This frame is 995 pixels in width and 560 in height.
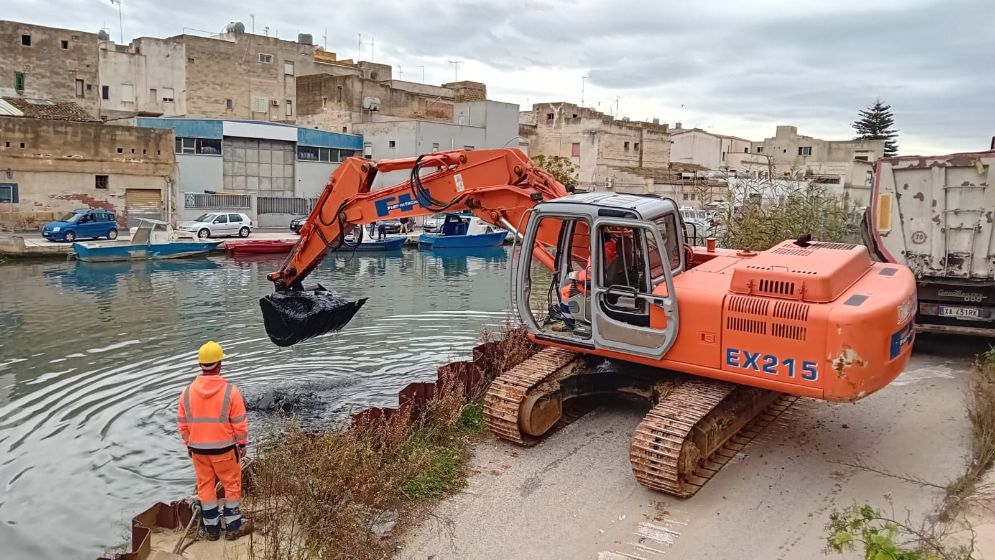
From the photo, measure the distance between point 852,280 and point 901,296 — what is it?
0.50 metres

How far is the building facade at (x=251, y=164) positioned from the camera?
131 feet

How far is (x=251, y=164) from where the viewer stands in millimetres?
42781

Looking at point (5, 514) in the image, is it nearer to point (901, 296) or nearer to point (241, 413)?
point (241, 413)

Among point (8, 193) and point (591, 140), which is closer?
point (8, 193)

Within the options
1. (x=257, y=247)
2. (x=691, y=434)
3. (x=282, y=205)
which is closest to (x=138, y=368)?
(x=691, y=434)

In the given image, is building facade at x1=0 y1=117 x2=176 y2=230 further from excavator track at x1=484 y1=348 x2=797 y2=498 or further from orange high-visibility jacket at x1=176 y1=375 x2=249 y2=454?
orange high-visibility jacket at x1=176 y1=375 x2=249 y2=454

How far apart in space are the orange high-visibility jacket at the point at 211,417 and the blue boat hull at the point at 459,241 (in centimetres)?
2998

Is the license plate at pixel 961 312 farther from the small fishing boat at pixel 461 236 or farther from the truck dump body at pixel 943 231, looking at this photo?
the small fishing boat at pixel 461 236

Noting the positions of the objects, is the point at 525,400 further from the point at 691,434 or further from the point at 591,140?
the point at 591,140

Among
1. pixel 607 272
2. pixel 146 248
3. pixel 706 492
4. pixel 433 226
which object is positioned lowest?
pixel 706 492

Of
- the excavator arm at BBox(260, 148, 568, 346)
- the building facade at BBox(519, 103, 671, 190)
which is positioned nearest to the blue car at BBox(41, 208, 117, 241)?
the excavator arm at BBox(260, 148, 568, 346)

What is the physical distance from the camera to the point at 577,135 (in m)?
58.2

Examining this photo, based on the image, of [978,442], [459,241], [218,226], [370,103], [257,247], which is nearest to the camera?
[978,442]

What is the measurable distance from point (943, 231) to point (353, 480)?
30.8 feet
